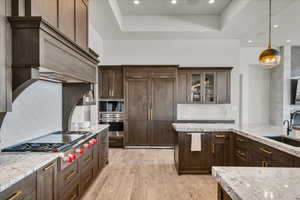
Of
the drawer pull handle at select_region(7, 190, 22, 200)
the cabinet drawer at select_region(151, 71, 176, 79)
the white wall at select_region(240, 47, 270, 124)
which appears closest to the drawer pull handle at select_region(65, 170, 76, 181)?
the drawer pull handle at select_region(7, 190, 22, 200)

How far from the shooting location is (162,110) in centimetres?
551

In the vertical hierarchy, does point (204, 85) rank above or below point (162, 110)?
above

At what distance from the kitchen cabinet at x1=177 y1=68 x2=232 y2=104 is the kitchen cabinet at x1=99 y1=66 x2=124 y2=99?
1.68m

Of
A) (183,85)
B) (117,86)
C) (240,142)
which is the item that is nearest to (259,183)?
(240,142)

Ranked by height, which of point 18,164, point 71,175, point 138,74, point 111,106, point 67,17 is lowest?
point 71,175

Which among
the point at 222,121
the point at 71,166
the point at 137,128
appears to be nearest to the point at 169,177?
the point at 71,166

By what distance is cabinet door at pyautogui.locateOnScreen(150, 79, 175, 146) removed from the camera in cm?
548

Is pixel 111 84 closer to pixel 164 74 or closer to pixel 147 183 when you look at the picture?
pixel 164 74

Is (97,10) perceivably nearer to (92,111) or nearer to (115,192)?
(92,111)

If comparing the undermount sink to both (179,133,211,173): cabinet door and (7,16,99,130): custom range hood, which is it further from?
(7,16,99,130): custom range hood

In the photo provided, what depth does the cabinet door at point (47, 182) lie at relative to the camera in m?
1.62

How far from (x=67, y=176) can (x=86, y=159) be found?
623 millimetres

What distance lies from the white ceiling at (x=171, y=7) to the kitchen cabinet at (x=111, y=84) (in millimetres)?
1610

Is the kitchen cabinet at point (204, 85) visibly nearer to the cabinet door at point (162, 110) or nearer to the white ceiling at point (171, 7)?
the cabinet door at point (162, 110)
